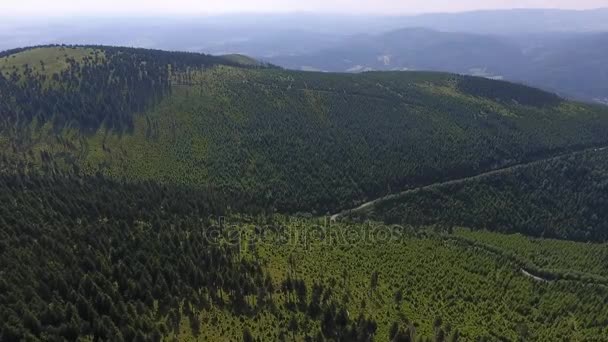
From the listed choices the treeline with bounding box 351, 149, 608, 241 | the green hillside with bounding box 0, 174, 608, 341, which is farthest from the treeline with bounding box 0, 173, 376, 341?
the treeline with bounding box 351, 149, 608, 241

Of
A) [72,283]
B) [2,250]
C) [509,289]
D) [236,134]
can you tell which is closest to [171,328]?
[72,283]

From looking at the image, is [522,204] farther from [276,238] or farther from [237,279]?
[237,279]

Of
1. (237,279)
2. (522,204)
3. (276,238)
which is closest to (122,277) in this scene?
(237,279)

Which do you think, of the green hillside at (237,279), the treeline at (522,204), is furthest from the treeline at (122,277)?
the treeline at (522,204)

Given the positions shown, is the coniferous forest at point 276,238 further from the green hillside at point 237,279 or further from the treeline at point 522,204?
the treeline at point 522,204

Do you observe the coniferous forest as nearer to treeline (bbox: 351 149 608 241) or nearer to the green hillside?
the green hillside

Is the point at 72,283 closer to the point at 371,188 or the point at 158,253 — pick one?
the point at 158,253
